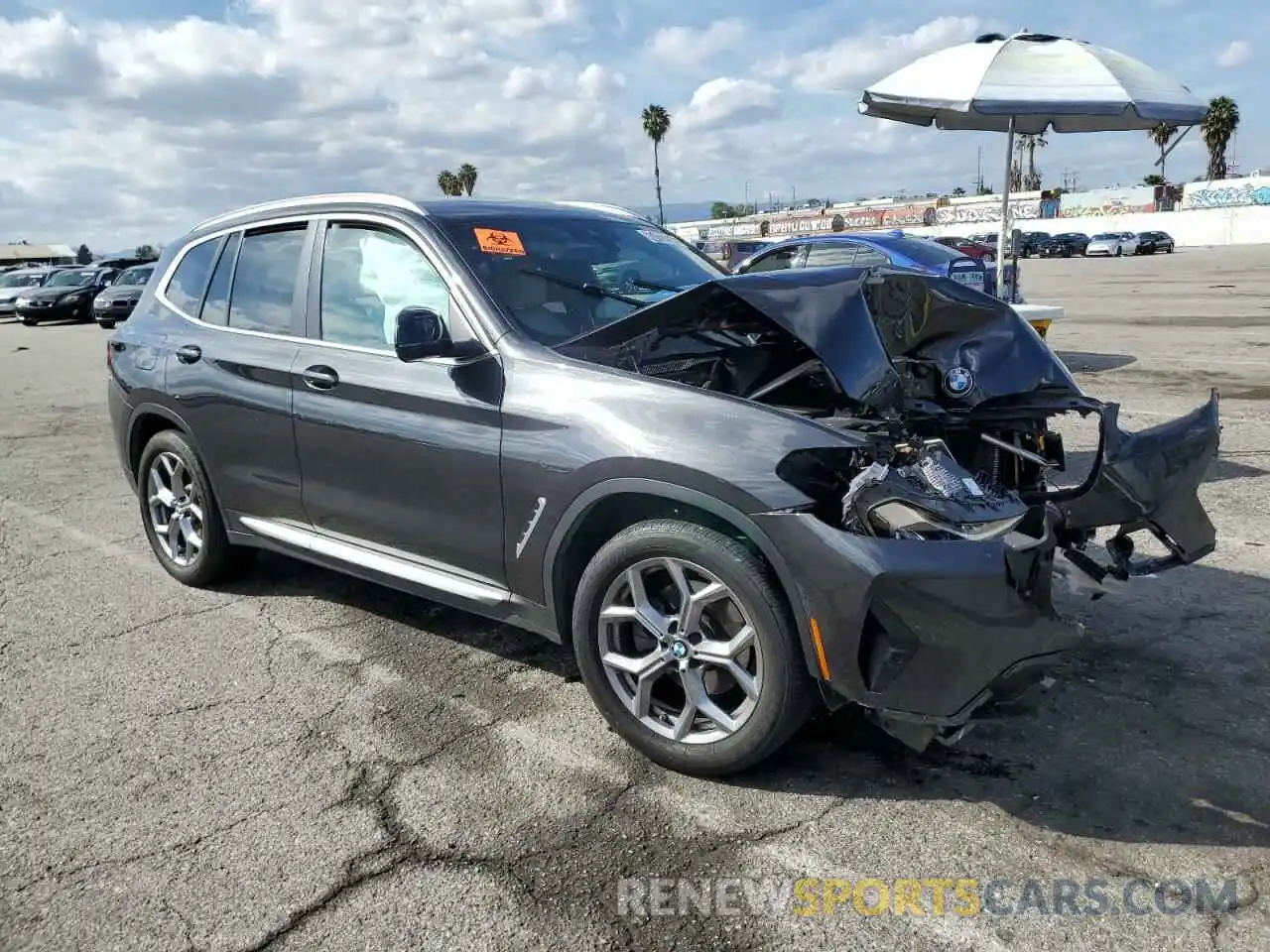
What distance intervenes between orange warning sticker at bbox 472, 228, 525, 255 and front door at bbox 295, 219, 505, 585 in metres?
0.24

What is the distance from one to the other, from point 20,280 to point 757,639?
125 feet

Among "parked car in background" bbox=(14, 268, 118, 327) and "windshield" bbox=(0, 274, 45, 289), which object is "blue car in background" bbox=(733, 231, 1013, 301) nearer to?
"parked car in background" bbox=(14, 268, 118, 327)

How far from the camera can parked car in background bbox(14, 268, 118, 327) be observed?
29031 millimetres

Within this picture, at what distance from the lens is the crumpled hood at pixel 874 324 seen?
337 centimetres

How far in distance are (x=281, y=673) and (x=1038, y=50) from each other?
8254 mm

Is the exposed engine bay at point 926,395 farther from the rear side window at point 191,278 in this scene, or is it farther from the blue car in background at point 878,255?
the blue car in background at point 878,255

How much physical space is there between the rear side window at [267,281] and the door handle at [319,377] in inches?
12.0

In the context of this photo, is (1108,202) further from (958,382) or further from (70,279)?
(958,382)

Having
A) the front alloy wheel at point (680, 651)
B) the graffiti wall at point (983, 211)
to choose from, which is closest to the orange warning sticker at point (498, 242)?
the front alloy wheel at point (680, 651)

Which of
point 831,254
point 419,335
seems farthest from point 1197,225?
point 419,335

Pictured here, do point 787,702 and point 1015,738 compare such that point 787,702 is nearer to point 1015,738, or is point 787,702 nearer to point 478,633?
point 1015,738

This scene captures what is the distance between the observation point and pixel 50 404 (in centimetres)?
1271

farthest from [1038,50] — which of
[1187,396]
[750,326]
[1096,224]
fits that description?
[1096,224]

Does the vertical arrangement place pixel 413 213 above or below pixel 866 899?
above
